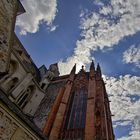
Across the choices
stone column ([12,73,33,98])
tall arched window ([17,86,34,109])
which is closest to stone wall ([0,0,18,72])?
stone column ([12,73,33,98])

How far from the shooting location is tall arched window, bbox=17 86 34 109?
710 inches

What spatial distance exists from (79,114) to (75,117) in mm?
534

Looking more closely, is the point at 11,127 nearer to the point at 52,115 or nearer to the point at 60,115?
the point at 60,115

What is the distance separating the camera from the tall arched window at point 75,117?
1625 centimetres

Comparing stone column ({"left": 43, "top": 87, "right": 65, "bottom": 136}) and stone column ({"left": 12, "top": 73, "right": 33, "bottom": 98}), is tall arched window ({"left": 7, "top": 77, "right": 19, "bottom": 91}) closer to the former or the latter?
stone column ({"left": 12, "top": 73, "right": 33, "bottom": 98})

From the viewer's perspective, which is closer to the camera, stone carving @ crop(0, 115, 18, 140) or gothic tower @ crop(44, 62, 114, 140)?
stone carving @ crop(0, 115, 18, 140)

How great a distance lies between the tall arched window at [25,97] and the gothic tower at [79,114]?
2.67 meters

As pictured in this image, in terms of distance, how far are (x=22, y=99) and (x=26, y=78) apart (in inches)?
81.9

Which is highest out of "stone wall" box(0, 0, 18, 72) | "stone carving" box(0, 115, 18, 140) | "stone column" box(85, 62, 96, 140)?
"stone column" box(85, 62, 96, 140)

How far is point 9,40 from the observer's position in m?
5.81

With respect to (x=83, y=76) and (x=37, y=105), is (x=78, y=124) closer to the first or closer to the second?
(x=37, y=105)

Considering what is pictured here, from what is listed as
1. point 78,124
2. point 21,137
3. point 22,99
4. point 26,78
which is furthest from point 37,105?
point 21,137

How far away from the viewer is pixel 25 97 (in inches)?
748

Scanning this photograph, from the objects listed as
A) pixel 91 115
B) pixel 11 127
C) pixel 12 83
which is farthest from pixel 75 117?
pixel 11 127
